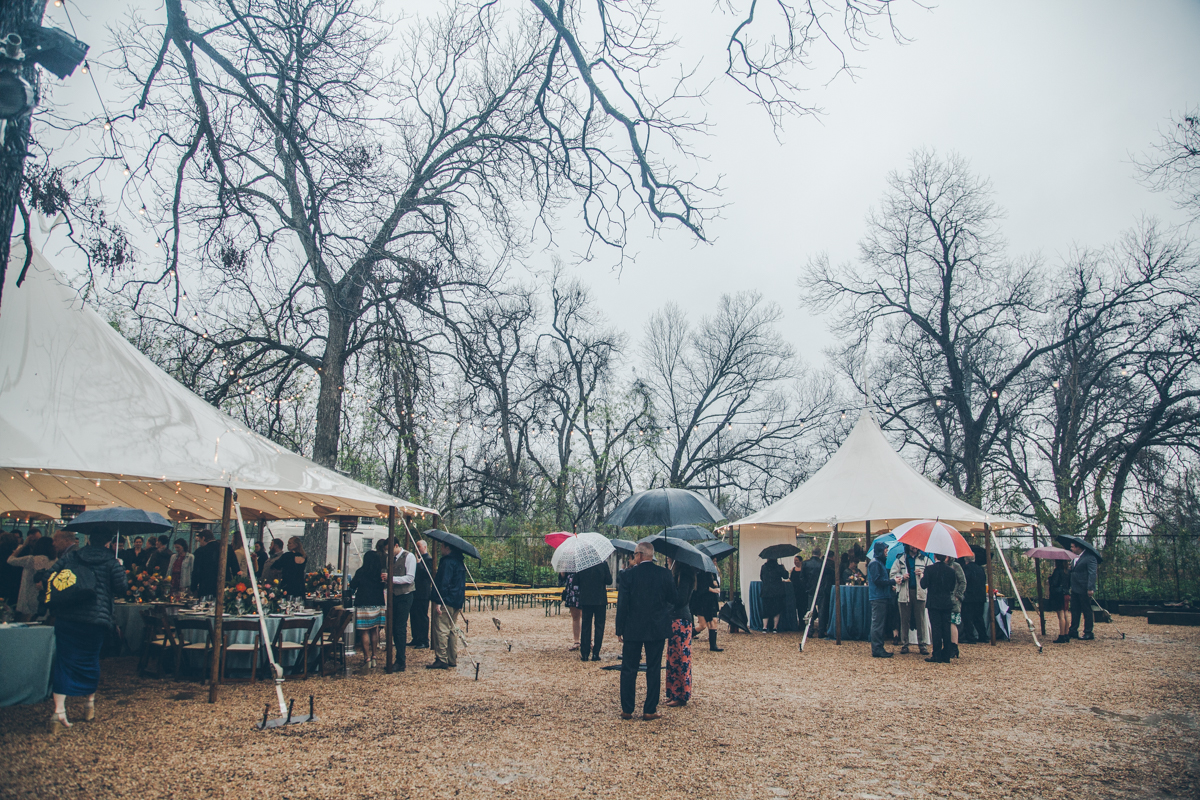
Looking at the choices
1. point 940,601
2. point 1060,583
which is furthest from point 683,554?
point 1060,583

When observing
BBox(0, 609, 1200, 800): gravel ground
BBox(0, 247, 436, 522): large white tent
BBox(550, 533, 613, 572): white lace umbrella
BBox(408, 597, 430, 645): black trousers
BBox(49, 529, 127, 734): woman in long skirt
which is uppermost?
BBox(0, 247, 436, 522): large white tent

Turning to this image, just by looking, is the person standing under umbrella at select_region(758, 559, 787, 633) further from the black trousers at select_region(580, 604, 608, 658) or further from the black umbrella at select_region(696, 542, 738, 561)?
the black trousers at select_region(580, 604, 608, 658)

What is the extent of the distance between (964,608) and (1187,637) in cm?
426

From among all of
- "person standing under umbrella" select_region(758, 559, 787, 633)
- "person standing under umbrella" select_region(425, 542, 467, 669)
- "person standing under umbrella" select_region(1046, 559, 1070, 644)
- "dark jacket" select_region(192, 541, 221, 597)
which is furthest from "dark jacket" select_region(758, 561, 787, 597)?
"dark jacket" select_region(192, 541, 221, 597)

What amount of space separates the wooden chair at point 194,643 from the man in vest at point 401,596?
6.66 feet

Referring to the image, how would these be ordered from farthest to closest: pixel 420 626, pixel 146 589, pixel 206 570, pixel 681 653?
pixel 420 626
pixel 206 570
pixel 146 589
pixel 681 653

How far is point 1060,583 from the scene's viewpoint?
13.3 meters

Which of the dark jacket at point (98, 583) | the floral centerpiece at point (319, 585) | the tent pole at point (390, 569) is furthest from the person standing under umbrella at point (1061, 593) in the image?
the dark jacket at point (98, 583)

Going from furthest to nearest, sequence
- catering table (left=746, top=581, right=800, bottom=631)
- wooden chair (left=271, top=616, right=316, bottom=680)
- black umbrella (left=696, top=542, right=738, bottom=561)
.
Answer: catering table (left=746, top=581, right=800, bottom=631) → black umbrella (left=696, top=542, right=738, bottom=561) → wooden chair (left=271, top=616, right=316, bottom=680)

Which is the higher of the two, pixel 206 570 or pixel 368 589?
pixel 206 570

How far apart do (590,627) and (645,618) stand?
13.8 ft

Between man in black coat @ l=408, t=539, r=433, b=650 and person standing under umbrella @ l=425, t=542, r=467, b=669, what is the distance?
0.20 metres

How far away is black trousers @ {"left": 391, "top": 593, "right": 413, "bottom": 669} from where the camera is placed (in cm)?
899

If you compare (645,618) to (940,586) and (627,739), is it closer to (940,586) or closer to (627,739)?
(627,739)
